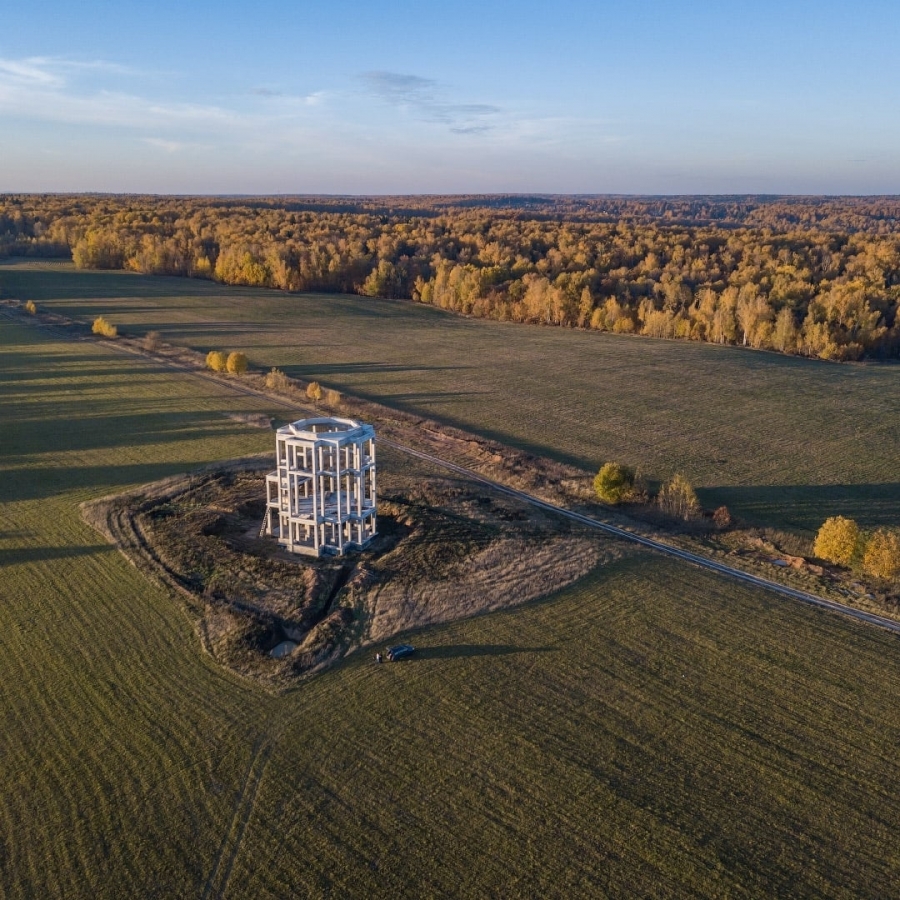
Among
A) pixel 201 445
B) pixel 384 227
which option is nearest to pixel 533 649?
pixel 201 445

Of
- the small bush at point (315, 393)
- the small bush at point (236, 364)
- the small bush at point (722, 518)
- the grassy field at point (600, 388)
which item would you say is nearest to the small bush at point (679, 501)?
the small bush at point (722, 518)

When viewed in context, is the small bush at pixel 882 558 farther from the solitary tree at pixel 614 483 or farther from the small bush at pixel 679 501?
the solitary tree at pixel 614 483

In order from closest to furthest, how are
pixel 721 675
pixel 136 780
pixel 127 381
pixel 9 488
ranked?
pixel 136 780 < pixel 721 675 < pixel 9 488 < pixel 127 381

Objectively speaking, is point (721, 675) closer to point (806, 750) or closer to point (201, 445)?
point (806, 750)

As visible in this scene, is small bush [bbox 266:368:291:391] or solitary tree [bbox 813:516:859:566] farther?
small bush [bbox 266:368:291:391]

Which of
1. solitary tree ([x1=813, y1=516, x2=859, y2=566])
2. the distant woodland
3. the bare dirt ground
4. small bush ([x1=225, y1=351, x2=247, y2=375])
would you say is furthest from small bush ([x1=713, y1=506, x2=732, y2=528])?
the distant woodland

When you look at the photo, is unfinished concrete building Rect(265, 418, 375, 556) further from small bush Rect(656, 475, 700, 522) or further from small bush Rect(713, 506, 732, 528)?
small bush Rect(713, 506, 732, 528)
